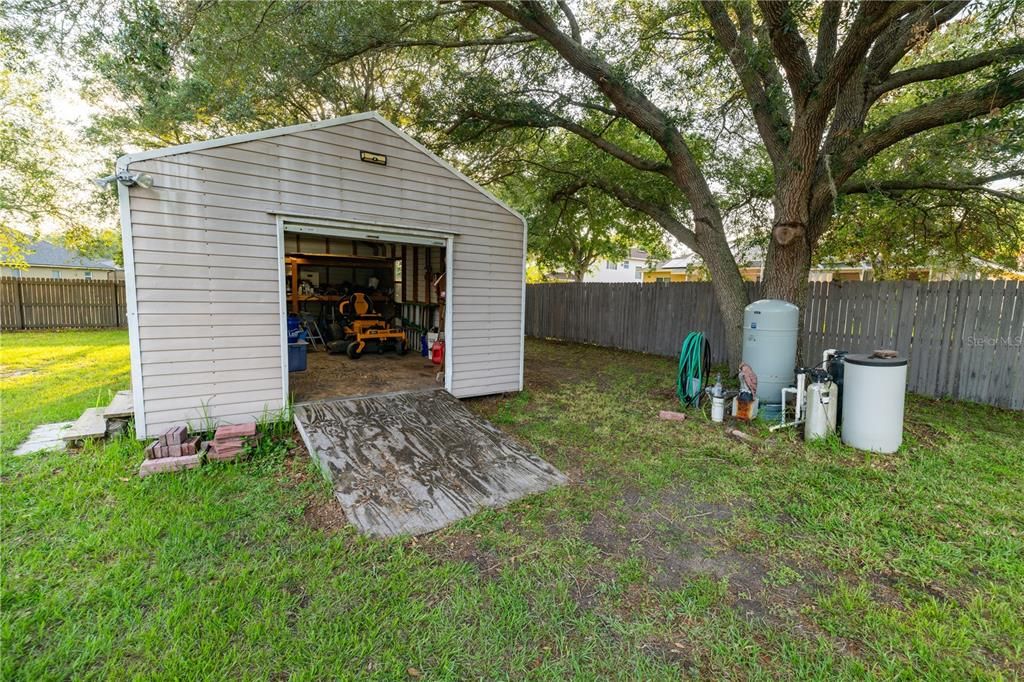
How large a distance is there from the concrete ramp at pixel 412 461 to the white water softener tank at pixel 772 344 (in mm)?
2982

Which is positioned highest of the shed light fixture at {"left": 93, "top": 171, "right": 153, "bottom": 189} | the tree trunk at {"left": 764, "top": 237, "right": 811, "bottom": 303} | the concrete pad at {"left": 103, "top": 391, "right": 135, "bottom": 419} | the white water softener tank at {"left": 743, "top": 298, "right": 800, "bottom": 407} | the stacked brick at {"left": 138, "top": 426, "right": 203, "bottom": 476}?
the shed light fixture at {"left": 93, "top": 171, "right": 153, "bottom": 189}

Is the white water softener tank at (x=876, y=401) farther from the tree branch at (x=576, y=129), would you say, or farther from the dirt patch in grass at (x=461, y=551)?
the tree branch at (x=576, y=129)

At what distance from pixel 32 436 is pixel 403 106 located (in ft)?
24.2

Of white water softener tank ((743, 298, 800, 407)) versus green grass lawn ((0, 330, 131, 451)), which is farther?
white water softener tank ((743, 298, 800, 407))

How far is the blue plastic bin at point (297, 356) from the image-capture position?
5.94m

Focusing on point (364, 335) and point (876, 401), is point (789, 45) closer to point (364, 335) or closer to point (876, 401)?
point (876, 401)

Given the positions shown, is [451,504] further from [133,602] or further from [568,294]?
[568,294]

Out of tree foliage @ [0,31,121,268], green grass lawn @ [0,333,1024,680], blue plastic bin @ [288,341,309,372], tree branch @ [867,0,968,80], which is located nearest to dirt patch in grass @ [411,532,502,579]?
green grass lawn @ [0,333,1024,680]

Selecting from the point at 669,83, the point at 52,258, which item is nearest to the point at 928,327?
the point at 669,83

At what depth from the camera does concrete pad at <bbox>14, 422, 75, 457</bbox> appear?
12.2 feet

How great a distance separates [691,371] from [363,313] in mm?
5982

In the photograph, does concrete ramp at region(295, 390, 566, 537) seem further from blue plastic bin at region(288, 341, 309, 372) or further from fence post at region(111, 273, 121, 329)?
fence post at region(111, 273, 121, 329)

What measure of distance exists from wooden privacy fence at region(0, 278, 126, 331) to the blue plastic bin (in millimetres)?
9691

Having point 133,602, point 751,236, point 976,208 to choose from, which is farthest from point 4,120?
point 976,208
